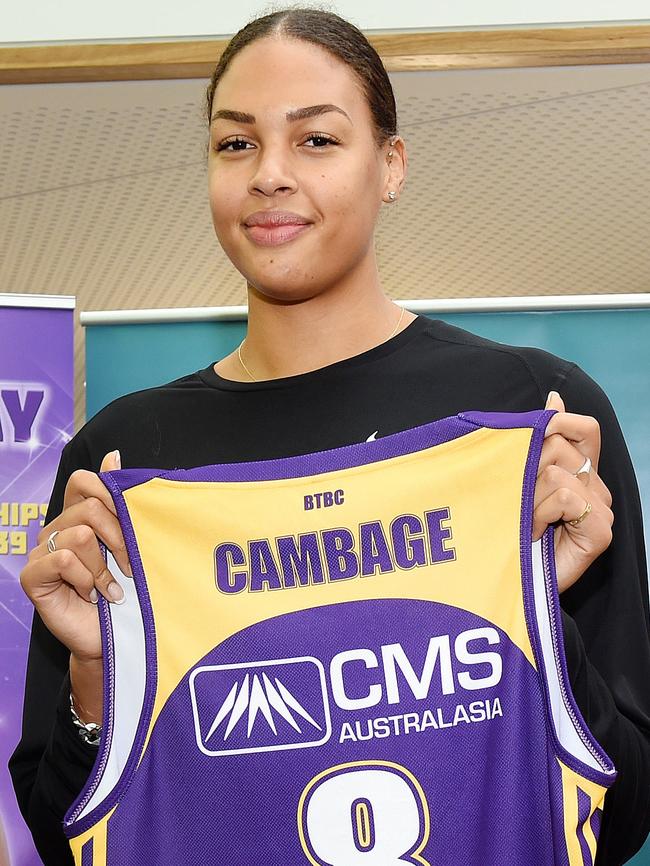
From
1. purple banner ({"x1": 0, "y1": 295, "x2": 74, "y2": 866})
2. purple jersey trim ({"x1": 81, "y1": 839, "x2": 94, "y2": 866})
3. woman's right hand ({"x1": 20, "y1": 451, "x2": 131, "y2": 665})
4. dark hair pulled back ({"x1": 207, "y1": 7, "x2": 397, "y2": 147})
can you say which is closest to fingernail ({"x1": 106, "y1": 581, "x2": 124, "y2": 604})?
woman's right hand ({"x1": 20, "y1": 451, "x2": 131, "y2": 665})

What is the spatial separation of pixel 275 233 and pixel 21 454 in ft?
5.22

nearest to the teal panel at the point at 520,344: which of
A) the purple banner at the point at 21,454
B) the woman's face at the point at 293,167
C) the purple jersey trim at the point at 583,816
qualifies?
the purple banner at the point at 21,454

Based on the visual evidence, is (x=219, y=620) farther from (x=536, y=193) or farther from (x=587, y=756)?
(x=536, y=193)

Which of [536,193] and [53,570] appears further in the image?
[536,193]

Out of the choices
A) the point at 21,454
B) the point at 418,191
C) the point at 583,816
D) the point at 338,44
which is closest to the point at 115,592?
the point at 583,816

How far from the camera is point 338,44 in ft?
4.54

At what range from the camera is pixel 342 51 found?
1383 millimetres

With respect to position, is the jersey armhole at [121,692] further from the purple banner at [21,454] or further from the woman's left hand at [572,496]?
the purple banner at [21,454]

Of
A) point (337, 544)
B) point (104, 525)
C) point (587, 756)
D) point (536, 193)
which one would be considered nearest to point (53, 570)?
point (104, 525)

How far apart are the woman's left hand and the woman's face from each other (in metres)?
0.33

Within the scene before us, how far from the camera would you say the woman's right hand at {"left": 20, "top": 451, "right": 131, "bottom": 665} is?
1271mm

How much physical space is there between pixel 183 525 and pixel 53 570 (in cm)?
16

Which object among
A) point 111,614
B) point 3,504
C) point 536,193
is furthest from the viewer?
point 536,193

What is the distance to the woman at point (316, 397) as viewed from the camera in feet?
4.17
